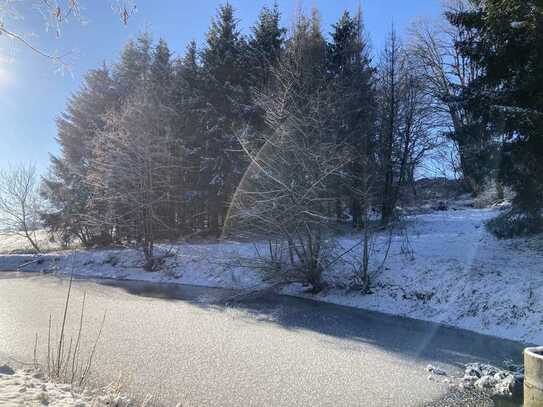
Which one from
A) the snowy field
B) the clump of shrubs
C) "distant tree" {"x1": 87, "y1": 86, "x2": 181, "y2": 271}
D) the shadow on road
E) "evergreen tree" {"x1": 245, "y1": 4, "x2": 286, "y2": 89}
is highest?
"evergreen tree" {"x1": 245, "y1": 4, "x2": 286, "y2": 89}

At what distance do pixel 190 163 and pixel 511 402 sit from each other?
21.6 m

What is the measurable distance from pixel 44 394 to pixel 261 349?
16.3 feet

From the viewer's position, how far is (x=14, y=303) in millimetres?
13953

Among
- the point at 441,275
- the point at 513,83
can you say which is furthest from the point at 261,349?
the point at 513,83

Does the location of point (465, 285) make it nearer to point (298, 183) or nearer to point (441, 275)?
point (441, 275)

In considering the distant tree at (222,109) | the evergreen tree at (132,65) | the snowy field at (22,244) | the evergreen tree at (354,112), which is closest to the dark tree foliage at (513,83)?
the evergreen tree at (354,112)

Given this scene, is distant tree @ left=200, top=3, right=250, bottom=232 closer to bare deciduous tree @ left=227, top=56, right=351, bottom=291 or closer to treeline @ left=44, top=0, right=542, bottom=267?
treeline @ left=44, top=0, right=542, bottom=267

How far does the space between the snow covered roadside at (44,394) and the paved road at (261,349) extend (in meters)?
1.14

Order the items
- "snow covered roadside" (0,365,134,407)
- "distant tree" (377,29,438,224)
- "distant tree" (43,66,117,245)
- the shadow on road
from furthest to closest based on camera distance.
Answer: "distant tree" (43,66,117,245), "distant tree" (377,29,438,224), the shadow on road, "snow covered roadside" (0,365,134,407)

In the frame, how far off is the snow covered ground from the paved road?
88 cm

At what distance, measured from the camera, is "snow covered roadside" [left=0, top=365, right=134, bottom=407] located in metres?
4.36

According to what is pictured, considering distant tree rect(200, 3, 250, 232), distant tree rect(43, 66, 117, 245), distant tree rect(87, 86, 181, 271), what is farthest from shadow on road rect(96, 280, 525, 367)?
distant tree rect(43, 66, 117, 245)

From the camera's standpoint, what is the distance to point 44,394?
4609 mm

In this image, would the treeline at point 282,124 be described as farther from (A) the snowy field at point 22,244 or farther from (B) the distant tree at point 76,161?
(A) the snowy field at point 22,244
